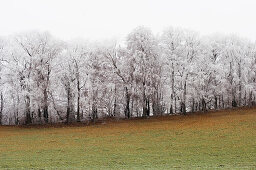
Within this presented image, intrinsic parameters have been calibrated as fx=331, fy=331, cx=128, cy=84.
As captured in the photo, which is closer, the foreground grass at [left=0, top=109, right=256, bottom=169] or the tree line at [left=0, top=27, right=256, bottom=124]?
the foreground grass at [left=0, top=109, right=256, bottom=169]

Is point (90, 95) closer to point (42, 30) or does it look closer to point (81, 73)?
point (81, 73)

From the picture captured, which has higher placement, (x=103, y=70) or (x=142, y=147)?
(x=103, y=70)

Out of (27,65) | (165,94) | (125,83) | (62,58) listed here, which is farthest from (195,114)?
(27,65)

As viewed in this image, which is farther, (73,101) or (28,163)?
(73,101)

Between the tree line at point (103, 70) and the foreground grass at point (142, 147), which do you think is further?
the tree line at point (103, 70)

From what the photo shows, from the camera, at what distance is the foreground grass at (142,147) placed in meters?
20.7

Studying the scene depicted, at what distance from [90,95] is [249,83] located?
29136mm

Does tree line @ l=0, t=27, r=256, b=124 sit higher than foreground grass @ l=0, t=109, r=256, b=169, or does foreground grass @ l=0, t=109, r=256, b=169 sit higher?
tree line @ l=0, t=27, r=256, b=124

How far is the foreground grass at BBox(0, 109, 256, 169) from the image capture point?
20656 millimetres

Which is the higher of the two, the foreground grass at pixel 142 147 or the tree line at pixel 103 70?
the tree line at pixel 103 70

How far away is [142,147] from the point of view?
1089 inches

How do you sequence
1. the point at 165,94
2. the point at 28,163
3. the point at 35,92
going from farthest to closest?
the point at 165,94, the point at 35,92, the point at 28,163

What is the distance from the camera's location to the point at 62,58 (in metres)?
50.8

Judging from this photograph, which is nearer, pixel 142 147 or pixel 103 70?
pixel 142 147
